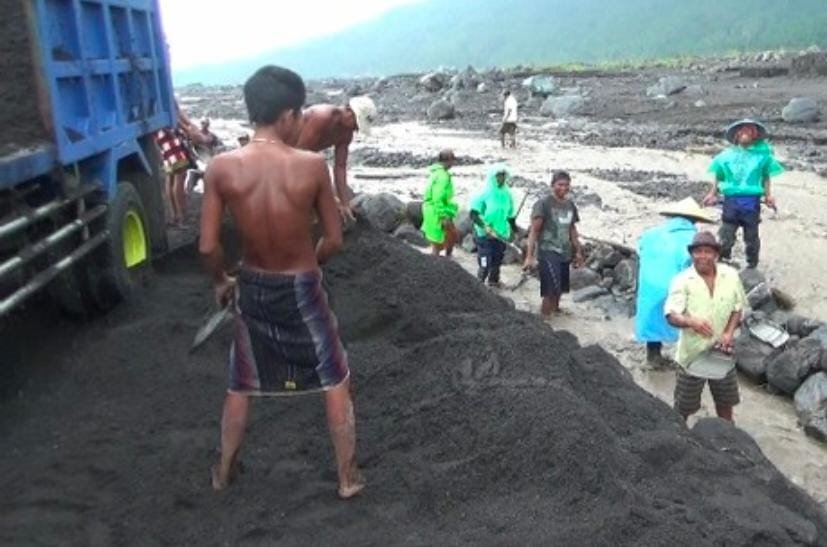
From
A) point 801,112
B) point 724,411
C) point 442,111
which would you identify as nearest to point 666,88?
point 442,111

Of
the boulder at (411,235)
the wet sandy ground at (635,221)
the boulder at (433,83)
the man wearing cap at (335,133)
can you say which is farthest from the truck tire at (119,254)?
the boulder at (433,83)

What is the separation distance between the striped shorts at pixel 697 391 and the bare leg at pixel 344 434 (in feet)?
7.42

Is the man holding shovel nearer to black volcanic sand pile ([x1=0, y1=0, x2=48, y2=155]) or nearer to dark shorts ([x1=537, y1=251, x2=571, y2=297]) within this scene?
dark shorts ([x1=537, y1=251, x2=571, y2=297])

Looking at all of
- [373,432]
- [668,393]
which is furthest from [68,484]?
[668,393]

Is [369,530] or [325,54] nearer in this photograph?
[369,530]

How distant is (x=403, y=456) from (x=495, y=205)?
471 cm

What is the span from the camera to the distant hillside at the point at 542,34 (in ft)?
244

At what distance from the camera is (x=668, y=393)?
626cm

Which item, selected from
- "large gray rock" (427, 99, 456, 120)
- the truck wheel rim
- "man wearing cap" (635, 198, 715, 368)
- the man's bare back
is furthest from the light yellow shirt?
"large gray rock" (427, 99, 456, 120)

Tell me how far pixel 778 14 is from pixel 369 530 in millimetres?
84046

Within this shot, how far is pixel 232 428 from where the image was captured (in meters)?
3.34

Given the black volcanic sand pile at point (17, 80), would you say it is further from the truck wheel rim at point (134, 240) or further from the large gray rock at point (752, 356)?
the large gray rock at point (752, 356)

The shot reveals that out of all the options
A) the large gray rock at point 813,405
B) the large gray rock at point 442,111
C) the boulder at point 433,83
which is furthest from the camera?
the boulder at point 433,83

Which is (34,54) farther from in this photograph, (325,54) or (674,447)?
(325,54)
